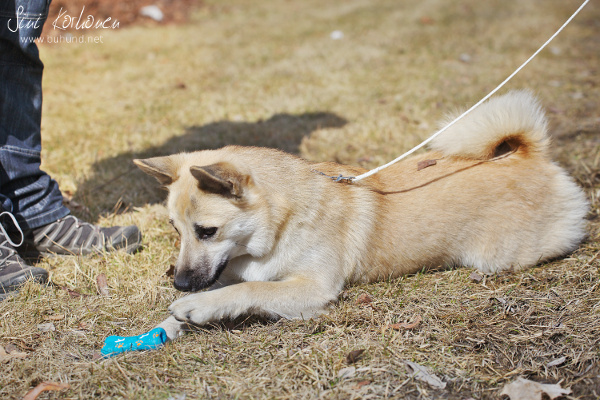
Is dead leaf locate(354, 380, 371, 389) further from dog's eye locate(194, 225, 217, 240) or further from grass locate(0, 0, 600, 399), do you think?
dog's eye locate(194, 225, 217, 240)

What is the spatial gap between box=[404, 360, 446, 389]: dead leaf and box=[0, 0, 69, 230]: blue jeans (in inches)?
106

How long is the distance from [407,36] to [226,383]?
356 inches

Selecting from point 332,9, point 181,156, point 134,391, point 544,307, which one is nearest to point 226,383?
point 134,391

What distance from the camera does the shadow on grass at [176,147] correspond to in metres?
4.24

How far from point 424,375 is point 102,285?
82.3 inches

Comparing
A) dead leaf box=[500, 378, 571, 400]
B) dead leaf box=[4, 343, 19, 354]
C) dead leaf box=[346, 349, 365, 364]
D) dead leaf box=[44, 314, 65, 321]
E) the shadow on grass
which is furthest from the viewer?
the shadow on grass

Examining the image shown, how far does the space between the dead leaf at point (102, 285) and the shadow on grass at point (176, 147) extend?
961 mm

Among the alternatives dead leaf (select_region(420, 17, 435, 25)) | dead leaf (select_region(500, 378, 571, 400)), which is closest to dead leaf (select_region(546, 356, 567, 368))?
dead leaf (select_region(500, 378, 571, 400))

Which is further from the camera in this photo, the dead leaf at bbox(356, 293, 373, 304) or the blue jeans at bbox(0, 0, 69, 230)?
the blue jeans at bbox(0, 0, 69, 230)

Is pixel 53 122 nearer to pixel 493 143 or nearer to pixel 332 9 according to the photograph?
pixel 493 143

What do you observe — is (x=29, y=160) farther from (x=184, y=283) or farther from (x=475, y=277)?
(x=475, y=277)

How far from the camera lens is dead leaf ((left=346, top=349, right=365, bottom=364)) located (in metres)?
2.33

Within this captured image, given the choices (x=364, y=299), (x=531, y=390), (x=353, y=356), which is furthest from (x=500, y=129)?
(x=353, y=356)

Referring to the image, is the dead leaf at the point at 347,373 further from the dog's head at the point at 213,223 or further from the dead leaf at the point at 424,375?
the dog's head at the point at 213,223
